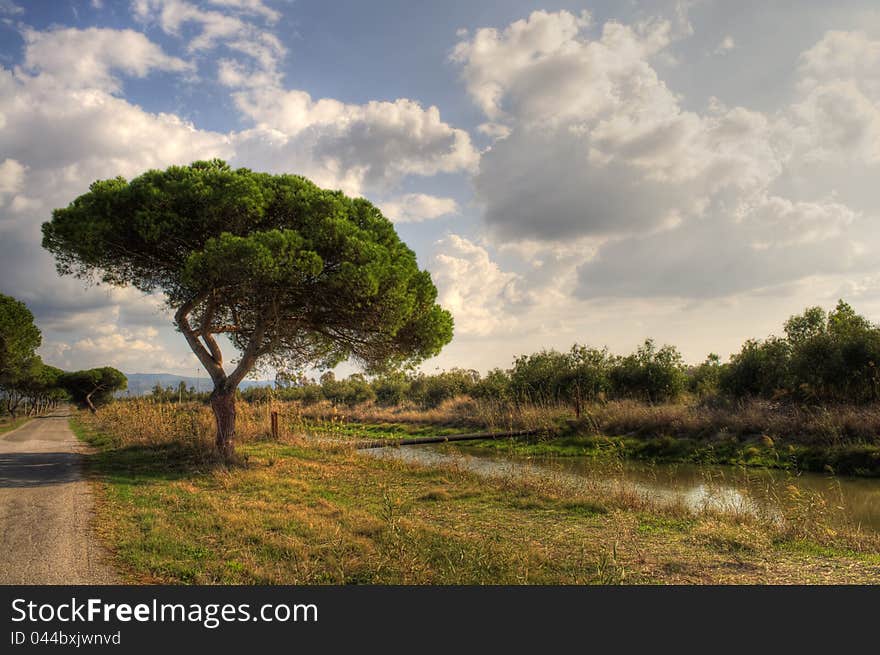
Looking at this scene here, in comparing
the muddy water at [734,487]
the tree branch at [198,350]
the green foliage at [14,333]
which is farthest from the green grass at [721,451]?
the green foliage at [14,333]

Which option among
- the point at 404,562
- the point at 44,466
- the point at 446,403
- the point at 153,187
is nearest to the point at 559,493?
the point at 404,562

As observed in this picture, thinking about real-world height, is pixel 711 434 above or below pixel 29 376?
below

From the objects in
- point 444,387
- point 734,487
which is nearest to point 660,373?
point 734,487

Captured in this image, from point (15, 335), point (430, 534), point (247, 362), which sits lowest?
point (430, 534)

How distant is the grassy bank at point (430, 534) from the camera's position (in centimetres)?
567

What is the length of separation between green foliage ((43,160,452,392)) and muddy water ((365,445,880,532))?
4.76m

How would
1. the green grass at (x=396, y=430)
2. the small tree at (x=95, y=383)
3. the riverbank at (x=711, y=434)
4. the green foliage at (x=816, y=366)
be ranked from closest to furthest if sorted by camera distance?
the riverbank at (x=711, y=434)
the green foliage at (x=816, y=366)
the green grass at (x=396, y=430)
the small tree at (x=95, y=383)

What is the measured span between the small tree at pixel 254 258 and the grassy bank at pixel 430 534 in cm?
377

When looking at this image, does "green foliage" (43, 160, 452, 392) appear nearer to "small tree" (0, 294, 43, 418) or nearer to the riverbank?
the riverbank

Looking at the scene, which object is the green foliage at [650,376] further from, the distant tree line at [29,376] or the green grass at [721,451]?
the distant tree line at [29,376]

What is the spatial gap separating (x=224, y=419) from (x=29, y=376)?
4473cm

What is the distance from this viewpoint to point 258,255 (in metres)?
11.1

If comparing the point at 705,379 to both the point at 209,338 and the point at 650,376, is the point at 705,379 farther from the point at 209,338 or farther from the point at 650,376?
the point at 209,338

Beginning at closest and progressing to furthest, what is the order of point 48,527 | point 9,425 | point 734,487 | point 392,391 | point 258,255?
point 48,527, point 258,255, point 734,487, point 9,425, point 392,391
